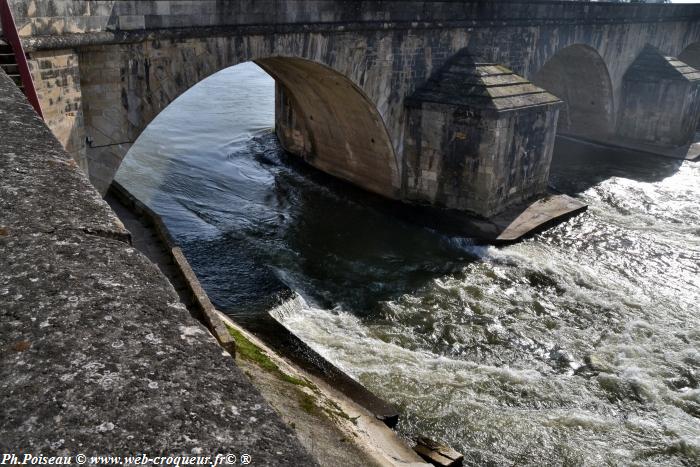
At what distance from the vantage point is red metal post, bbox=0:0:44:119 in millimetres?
5824

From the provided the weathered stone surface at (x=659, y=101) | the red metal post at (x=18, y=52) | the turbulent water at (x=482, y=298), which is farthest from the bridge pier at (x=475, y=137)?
the weathered stone surface at (x=659, y=101)

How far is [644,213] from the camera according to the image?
1678cm

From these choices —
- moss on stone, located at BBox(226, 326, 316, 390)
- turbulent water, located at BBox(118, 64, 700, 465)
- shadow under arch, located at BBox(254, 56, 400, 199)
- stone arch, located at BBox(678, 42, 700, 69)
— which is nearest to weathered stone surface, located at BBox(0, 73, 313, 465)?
moss on stone, located at BBox(226, 326, 316, 390)

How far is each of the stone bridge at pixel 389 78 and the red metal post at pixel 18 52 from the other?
1542 mm

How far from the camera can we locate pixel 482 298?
38.7ft

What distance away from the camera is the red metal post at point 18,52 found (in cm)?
582

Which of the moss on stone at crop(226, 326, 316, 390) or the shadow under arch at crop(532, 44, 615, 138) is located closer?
the moss on stone at crop(226, 326, 316, 390)

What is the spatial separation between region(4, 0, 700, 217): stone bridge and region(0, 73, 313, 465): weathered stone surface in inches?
271

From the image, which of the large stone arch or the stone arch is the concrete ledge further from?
the stone arch

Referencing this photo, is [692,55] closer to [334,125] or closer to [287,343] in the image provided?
[334,125]

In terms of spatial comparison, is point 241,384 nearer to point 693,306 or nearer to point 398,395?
point 398,395

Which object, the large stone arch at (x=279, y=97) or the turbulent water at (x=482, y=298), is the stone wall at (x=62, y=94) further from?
the turbulent water at (x=482, y=298)

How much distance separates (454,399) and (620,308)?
460 cm

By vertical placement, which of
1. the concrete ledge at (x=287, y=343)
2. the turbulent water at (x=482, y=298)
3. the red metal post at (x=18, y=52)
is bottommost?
the turbulent water at (x=482, y=298)
